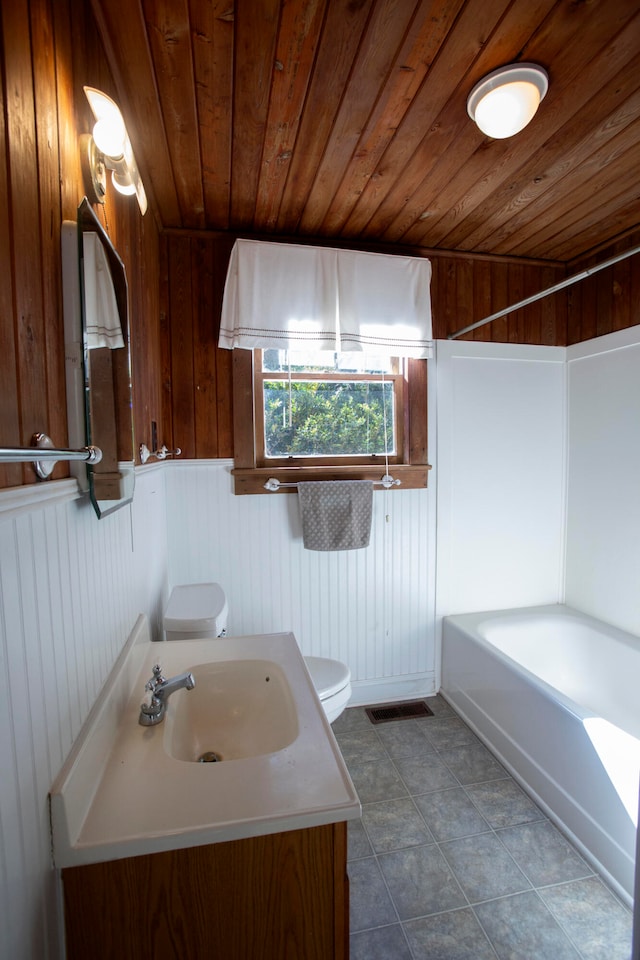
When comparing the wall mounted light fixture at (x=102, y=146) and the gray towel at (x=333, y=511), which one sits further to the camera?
the gray towel at (x=333, y=511)

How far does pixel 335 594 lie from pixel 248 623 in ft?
1.57

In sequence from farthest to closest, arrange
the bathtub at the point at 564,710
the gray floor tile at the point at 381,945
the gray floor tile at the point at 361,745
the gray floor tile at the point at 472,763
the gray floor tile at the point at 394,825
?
1. the gray floor tile at the point at 361,745
2. the gray floor tile at the point at 472,763
3. the gray floor tile at the point at 394,825
4. the bathtub at the point at 564,710
5. the gray floor tile at the point at 381,945

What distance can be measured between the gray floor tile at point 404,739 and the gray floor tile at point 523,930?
685 millimetres

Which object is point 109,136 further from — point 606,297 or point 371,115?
point 606,297

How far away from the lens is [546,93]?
54.4 inches

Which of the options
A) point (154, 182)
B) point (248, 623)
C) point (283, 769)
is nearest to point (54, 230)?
point (283, 769)

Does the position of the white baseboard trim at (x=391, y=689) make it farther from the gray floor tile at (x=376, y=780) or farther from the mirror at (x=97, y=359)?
Result: the mirror at (x=97, y=359)

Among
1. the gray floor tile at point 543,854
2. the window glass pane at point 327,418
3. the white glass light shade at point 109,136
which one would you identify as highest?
the white glass light shade at point 109,136

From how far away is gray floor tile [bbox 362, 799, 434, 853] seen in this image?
5.28 ft

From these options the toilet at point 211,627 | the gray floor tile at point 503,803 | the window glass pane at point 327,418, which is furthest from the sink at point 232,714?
the window glass pane at point 327,418

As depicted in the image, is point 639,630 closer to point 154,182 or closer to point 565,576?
point 565,576

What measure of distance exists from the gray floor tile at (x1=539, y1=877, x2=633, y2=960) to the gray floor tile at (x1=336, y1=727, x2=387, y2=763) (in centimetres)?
79

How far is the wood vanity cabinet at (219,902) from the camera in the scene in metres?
0.72

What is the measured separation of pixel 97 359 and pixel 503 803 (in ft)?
7.01
